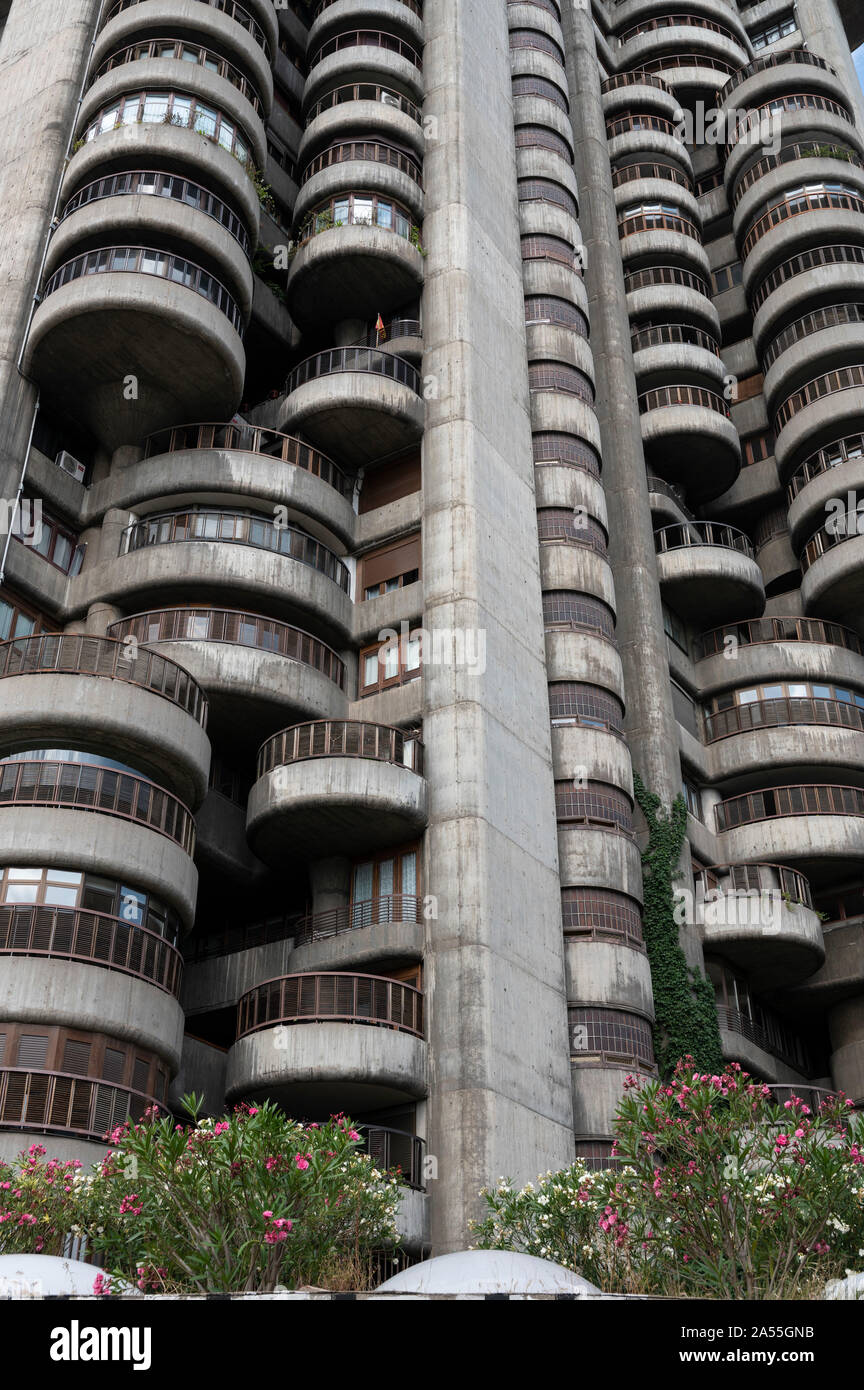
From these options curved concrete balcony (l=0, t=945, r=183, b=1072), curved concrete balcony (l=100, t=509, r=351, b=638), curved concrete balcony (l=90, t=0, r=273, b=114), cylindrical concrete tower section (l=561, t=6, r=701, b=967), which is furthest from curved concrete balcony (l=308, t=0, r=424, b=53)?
curved concrete balcony (l=0, t=945, r=183, b=1072)

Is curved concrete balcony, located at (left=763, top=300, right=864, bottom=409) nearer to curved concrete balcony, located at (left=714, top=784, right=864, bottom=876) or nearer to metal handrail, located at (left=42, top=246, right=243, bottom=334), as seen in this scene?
curved concrete balcony, located at (left=714, top=784, right=864, bottom=876)

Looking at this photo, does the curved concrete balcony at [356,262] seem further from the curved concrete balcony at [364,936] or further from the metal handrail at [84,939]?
the metal handrail at [84,939]

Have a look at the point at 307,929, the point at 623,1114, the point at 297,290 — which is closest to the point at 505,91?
the point at 297,290

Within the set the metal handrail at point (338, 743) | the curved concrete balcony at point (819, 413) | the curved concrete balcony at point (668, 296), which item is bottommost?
the metal handrail at point (338, 743)

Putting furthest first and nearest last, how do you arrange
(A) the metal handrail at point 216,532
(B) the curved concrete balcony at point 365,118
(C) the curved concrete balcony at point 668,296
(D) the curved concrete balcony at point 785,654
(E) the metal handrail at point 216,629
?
1. (C) the curved concrete balcony at point 668,296
2. (B) the curved concrete balcony at point 365,118
3. (D) the curved concrete balcony at point 785,654
4. (A) the metal handrail at point 216,532
5. (E) the metal handrail at point 216,629

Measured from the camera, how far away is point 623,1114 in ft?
63.6

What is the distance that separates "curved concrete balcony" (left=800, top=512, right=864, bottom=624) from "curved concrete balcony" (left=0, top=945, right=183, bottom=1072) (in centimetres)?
2889

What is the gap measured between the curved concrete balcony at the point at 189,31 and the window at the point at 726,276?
78.5 feet

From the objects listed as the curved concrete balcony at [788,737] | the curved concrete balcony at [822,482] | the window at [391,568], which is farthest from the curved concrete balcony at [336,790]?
the curved concrete balcony at [822,482]

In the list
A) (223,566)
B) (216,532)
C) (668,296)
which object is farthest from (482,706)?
(668,296)

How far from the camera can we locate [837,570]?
47.5 meters

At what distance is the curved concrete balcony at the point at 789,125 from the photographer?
57.7 m

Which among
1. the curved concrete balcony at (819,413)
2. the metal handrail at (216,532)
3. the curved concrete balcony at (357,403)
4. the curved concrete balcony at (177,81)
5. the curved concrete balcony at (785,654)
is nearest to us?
the metal handrail at (216,532)

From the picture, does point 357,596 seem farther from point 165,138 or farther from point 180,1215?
point 180,1215
